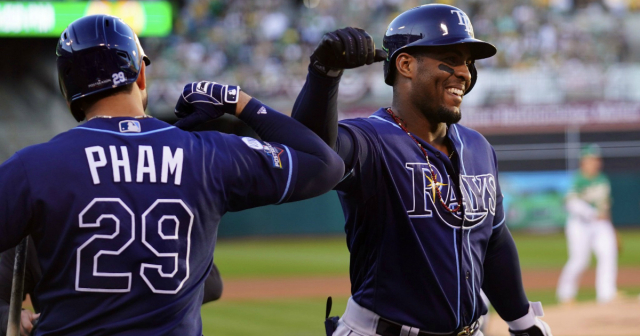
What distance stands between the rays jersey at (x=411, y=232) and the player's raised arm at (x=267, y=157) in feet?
1.52

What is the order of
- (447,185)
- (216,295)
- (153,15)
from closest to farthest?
1. (447,185)
2. (216,295)
3. (153,15)

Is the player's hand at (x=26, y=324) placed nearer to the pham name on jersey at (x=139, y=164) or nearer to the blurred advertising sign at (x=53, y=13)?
the pham name on jersey at (x=139, y=164)

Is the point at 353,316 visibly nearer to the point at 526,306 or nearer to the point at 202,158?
the point at 526,306

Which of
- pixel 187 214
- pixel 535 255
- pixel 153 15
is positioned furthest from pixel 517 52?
pixel 187 214

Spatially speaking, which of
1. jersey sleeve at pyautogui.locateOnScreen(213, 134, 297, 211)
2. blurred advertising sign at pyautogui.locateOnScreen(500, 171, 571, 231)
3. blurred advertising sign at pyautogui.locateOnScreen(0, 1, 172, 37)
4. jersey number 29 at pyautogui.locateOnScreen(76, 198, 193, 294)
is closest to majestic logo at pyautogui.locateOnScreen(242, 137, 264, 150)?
jersey sleeve at pyautogui.locateOnScreen(213, 134, 297, 211)

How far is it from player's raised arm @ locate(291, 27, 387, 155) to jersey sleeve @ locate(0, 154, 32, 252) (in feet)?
2.69


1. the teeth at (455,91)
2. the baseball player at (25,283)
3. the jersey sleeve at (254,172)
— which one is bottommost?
the baseball player at (25,283)

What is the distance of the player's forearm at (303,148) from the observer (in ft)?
6.77

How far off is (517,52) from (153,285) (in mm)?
21038

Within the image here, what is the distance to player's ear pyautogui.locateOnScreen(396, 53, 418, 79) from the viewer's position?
114 inches

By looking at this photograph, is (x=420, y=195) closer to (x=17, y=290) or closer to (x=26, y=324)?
(x=17, y=290)

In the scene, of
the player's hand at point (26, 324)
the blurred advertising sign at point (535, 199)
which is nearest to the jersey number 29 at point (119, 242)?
the player's hand at point (26, 324)

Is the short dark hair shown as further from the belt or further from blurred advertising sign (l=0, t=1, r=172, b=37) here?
blurred advertising sign (l=0, t=1, r=172, b=37)

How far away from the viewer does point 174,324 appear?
1946mm
